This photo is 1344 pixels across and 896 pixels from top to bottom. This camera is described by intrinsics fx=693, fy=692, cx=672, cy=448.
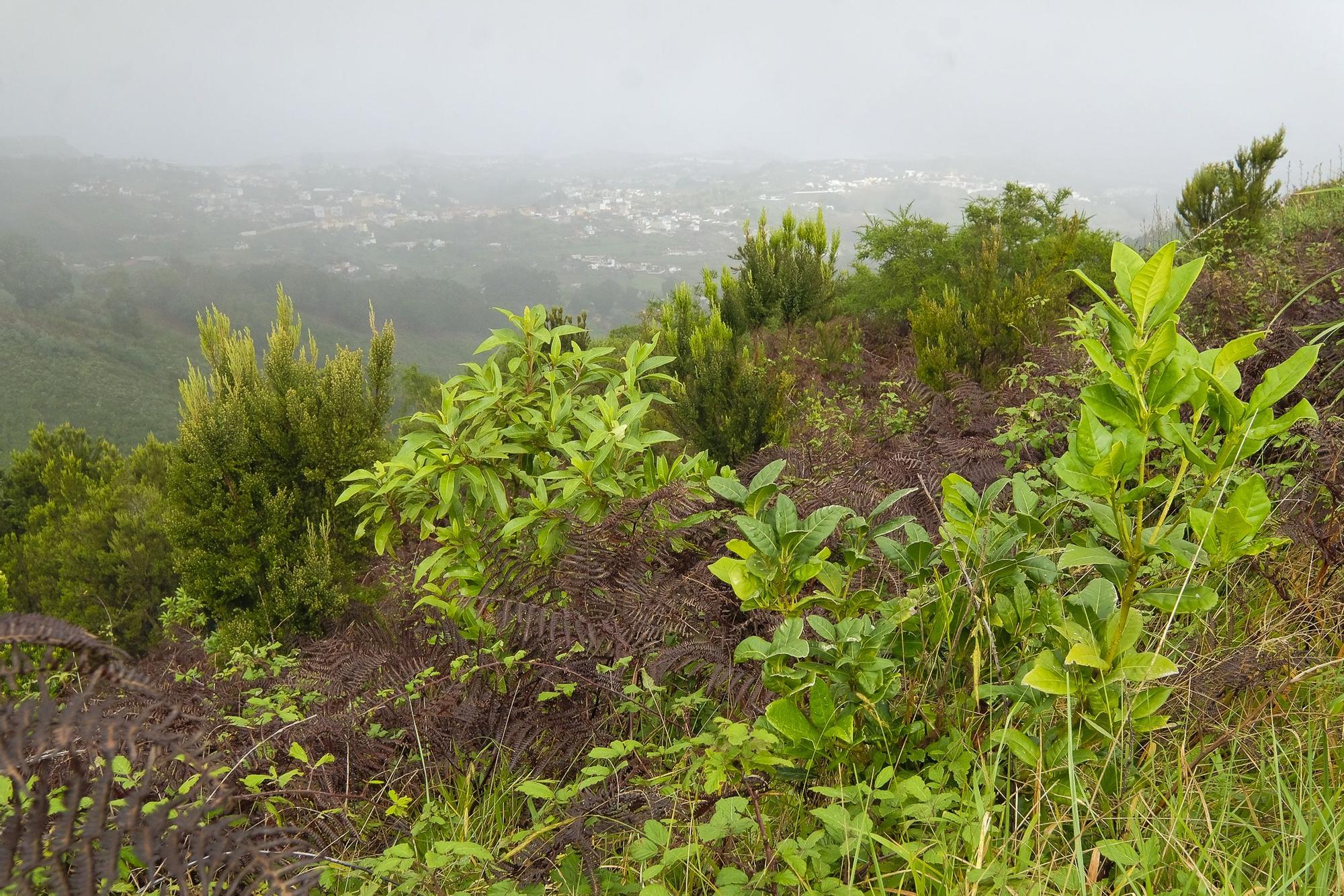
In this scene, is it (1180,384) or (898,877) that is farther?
(898,877)

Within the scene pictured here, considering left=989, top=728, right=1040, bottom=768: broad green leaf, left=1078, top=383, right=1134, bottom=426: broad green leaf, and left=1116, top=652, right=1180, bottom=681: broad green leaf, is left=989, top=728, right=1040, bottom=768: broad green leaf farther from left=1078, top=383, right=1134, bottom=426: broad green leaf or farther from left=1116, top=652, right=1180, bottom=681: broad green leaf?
left=1078, top=383, right=1134, bottom=426: broad green leaf

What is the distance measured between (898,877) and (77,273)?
463 feet

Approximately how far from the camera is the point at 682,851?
1.06 meters

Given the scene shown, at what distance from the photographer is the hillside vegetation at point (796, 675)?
0.96m

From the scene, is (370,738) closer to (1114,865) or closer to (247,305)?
(1114,865)

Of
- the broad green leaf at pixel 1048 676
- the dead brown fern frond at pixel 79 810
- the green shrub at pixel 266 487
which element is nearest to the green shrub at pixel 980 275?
the broad green leaf at pixel 1048 676

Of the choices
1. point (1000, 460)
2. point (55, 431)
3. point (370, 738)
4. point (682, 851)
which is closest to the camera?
point (682, 851)

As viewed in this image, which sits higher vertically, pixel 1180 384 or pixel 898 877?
pixel 1180 384

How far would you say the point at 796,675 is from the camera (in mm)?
1244

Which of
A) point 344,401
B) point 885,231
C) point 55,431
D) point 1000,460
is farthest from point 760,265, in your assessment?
point 55,431

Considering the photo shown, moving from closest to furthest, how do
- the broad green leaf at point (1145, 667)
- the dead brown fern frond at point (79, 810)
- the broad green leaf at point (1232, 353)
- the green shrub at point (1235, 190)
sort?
1. the dead brown fern frond at point (79, 810)
2. the broad green leaf at point (1232, 353)
3. the broad green leaf at point (1145, 667)
4. the green shrub at point (1235, 190)

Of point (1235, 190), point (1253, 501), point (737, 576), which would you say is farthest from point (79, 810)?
point (1235, 190)

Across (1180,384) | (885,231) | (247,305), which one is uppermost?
(885,231)

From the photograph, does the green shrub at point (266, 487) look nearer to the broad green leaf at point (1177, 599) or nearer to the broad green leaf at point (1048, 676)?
the broad green leaf at point (1048, 676)
